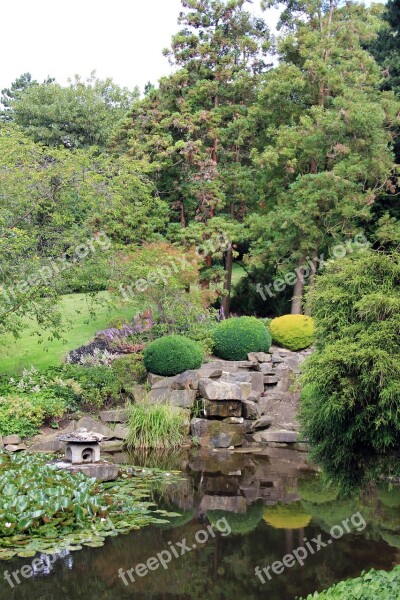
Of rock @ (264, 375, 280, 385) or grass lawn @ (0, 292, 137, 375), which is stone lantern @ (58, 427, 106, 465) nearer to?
grass lawn @ (0, 292, 137, 375)

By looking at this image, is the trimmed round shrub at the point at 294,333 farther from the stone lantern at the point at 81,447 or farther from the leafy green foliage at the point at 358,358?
the leafy green foliage at the point at 358,358

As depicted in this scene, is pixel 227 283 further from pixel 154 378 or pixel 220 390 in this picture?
pixel 220 390

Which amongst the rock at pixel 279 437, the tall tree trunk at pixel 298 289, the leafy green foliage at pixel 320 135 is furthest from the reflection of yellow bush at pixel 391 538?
the tall tree trunk at pixel 298 289

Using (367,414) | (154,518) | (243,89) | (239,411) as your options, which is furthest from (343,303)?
(243,89)

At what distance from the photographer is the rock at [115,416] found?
40.9 ft

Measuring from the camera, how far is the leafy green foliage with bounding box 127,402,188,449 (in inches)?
473

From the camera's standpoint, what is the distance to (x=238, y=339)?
15.0 metres

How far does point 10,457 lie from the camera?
980cm

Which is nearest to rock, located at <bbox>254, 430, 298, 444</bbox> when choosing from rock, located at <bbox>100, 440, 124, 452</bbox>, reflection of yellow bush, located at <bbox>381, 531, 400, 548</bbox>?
rock, located at <bbox>100, 440, 124, 452</bbox>

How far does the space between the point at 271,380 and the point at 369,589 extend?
997cm

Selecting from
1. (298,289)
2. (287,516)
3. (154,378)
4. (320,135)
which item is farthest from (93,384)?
(320,135)

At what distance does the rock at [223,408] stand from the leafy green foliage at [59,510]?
396 cm

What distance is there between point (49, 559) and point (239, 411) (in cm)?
701

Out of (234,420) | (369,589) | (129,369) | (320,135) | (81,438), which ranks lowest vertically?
(234,420)
